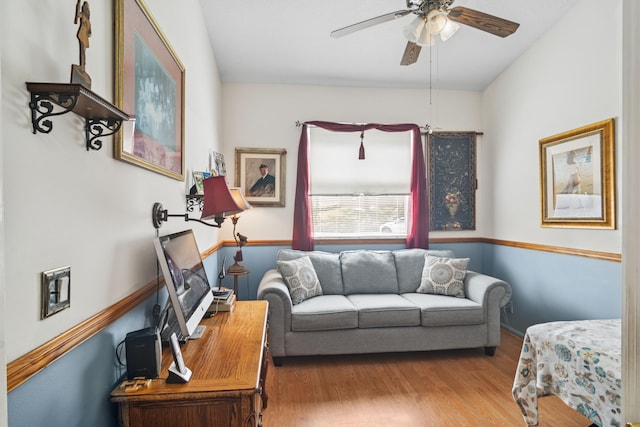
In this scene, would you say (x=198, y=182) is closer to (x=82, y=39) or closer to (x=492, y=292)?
(x=82, y=39)

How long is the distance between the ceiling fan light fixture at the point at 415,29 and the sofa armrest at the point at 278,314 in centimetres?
208

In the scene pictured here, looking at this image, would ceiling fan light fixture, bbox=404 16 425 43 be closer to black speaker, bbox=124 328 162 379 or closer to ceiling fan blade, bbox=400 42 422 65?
ceiling fan blade, bbox=400 42 422 65

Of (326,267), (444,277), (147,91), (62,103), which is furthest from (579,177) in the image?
(62,103)

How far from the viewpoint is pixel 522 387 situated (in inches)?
80.8

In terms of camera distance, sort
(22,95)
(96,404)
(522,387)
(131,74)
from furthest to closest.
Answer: (522,387)
(131,74)
(96,404)
(22,95)

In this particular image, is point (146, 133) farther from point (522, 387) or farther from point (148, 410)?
point (522, 387)

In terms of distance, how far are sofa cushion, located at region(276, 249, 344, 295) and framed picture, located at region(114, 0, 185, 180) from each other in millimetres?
1750

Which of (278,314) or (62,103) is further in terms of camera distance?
(278,314)

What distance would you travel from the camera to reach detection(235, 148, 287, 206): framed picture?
12.9ft

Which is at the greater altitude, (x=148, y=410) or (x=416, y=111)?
(x=416, y=111)

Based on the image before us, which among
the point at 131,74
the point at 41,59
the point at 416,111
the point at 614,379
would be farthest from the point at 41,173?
the point at 416,111

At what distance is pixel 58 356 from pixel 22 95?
2.11ft

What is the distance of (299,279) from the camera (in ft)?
10.7

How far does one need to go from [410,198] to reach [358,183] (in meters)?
0.62
